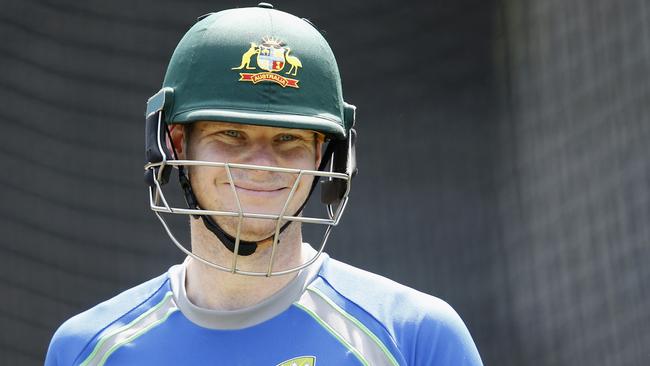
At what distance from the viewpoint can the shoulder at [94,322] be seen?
6.37ft

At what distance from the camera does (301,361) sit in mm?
1810

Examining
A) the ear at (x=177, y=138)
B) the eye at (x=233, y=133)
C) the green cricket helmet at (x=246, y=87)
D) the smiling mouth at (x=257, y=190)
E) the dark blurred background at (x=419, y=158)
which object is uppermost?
the green cricket helmet at (x=246, y=87)

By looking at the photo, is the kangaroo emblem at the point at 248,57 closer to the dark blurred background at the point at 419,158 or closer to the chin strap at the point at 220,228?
the chin strap at the point at 220,228

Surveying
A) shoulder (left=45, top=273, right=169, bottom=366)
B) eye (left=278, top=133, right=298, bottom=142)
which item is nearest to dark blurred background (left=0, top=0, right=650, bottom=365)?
shoulder (left=45, top=273, right=169, bottom=366)

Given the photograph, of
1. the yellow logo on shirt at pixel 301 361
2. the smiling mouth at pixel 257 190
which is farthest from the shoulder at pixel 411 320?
the smiling mouth at pixel 257 190

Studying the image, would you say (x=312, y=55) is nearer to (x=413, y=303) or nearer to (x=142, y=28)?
(x=413, y=303)

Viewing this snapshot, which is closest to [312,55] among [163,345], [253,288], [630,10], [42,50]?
[253,288]

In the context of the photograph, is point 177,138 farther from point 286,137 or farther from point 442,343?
point 442,343

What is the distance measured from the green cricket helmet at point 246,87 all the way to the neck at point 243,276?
49mm

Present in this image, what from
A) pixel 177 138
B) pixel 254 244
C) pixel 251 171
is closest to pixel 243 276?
pixel 254 244

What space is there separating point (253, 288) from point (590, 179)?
7.63ft

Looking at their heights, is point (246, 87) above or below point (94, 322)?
above

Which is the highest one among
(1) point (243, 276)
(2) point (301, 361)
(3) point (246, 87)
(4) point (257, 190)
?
(3) point (246, 87)

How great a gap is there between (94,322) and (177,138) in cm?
37
